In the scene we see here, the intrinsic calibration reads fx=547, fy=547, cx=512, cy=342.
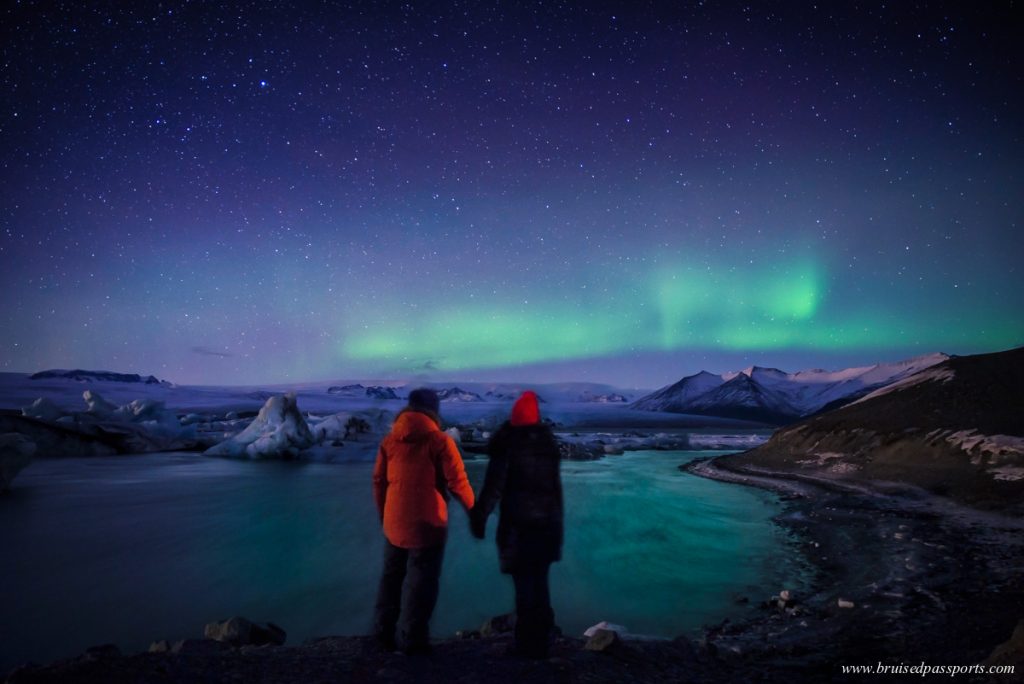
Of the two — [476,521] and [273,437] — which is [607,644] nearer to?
[476,521]

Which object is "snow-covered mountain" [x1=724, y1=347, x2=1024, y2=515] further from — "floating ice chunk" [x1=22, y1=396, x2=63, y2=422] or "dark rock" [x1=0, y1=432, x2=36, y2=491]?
"floating ice chunk" [x1=22, y1=396, x2=63, y2=422]

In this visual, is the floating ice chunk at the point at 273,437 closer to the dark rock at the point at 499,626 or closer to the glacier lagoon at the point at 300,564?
the glacier lagoon at the point at 300,564

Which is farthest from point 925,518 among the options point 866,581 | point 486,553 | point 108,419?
point 108,419

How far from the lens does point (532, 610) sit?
4609 millimetres

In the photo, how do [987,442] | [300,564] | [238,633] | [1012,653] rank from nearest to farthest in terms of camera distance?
[1012,653]
[238,633]
[300,564]
[987,442]

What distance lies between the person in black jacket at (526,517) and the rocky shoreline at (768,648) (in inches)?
12.7

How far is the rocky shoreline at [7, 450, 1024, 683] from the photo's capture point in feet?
13.7

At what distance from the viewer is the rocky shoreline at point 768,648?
13.7ft

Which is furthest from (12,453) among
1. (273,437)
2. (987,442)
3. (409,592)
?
(987,442)

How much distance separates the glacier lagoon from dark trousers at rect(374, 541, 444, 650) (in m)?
4.29

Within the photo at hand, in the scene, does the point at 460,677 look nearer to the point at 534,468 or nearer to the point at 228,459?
the point at 534,468

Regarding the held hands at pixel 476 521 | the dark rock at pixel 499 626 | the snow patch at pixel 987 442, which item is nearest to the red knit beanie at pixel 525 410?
the held hands at pixel 476 521

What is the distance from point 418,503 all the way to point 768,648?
12.2 feet

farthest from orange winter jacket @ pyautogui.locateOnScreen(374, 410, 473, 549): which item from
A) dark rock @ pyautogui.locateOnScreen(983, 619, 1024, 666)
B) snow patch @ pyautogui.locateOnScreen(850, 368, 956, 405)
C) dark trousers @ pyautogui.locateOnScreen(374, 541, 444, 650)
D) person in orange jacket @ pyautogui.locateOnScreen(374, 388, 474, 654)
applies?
snow patch @ pyautogui.locateOnScreen(850, 368, 956, 405)
